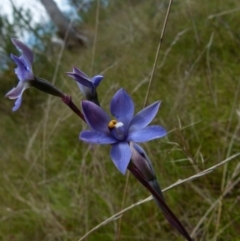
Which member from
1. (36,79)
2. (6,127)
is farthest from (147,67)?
(36,79)

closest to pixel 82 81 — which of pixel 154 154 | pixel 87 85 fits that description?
pixel 87 85

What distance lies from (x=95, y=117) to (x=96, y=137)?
2 cm

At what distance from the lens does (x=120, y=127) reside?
486mm

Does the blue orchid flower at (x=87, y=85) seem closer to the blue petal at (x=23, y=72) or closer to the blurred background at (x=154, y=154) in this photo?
the blue petal at (x=23, y=72)

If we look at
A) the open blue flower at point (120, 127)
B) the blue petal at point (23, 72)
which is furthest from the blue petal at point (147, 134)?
the blue petal at point (23, 72)

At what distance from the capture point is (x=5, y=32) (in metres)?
3.86

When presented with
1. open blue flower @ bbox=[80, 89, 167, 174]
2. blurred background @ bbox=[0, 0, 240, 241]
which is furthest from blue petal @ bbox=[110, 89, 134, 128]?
blurred background @ bbox=[0, 0, 240, 241]

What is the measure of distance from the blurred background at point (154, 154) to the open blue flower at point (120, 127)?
226 mm

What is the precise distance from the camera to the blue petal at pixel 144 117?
19.0 inches

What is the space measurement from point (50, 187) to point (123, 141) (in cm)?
127

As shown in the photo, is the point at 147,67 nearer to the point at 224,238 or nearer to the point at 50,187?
the point at 50,187

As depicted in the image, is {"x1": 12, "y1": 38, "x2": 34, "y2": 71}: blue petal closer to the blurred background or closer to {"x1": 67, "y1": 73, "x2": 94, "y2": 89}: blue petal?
{"x1": 67, "y1": 73, "x2": 94, "y2": 89}: blue petal

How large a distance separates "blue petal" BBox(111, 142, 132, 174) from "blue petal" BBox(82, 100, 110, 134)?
23mm

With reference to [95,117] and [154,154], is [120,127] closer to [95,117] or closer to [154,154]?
[95,117]
